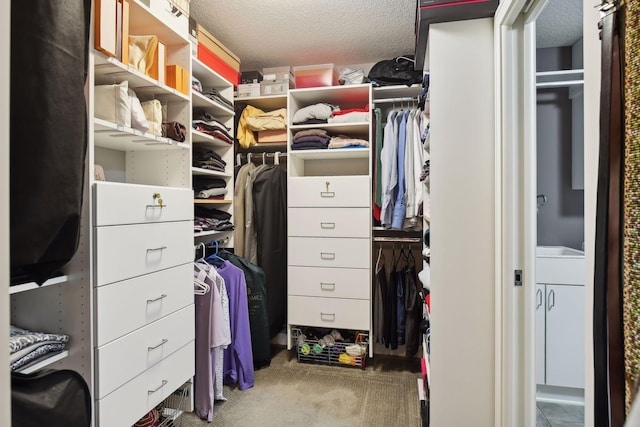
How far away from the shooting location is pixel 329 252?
2699 millimetres

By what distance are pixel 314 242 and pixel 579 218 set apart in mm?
1876

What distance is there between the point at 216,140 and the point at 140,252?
1.16 meters

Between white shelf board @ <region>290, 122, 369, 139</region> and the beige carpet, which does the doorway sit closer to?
the beige carpet

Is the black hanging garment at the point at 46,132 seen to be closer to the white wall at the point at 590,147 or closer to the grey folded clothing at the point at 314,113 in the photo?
the white wall at the point at 590,147

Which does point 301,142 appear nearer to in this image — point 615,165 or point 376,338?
point 376,338

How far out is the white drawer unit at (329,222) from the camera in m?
2.64

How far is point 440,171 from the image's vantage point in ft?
5.11

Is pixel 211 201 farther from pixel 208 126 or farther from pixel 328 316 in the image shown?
pixel 328 316

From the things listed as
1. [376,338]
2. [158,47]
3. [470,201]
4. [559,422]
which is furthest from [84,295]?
[559,422]

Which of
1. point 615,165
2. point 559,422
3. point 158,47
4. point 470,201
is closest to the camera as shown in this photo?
point 615,165

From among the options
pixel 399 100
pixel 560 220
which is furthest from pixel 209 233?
pixel 560 220

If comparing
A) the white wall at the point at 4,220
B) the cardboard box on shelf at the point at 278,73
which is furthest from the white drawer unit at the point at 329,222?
the white wall at the point at 4,220

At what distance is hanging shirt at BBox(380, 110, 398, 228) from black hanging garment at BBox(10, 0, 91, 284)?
2.09 m

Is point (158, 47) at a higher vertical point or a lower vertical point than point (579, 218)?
higher
